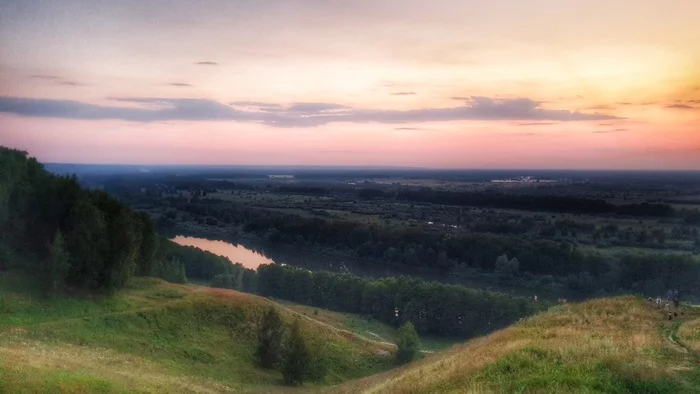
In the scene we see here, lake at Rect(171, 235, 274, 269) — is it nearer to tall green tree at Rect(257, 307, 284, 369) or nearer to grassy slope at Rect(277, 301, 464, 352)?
grassy slope at Rect(277, 301, 464, 352)

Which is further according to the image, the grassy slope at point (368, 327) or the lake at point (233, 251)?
the lake at point (233, 251)

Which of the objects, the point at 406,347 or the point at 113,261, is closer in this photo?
the point at 113,261

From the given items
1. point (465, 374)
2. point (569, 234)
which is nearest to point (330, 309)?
point (569, 234)

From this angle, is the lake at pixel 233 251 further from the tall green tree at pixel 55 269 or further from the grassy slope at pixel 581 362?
the grassy slope at pixel 581 362

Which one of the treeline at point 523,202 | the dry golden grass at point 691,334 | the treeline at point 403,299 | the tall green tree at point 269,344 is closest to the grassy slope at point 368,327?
the treeline at point 403,299

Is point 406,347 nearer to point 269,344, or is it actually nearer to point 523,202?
point 269,344

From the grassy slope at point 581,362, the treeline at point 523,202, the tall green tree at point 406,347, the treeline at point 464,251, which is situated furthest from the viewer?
the treeline at point 523,202

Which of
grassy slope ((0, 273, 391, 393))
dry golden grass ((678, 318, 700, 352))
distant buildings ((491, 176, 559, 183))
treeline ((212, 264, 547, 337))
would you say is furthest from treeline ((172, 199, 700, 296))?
dry golden grass ((678, 318, 700, 352))

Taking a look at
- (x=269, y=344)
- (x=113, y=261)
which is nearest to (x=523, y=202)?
(x=269, y=344)
